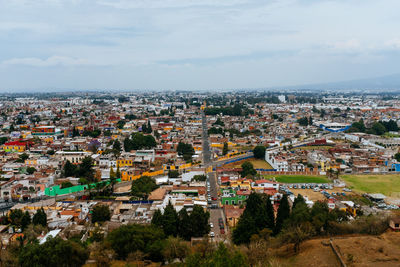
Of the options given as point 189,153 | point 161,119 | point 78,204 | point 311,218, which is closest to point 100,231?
point 78,204

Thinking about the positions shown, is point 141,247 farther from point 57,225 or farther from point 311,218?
point 311,218

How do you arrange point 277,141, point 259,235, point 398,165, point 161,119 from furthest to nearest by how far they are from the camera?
point 161,119 → point 277,141 → point 398,165 → point 259,235

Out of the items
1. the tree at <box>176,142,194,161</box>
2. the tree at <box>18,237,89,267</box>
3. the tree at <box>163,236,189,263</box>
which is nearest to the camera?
the tree at <box>18,237,89,267</box>

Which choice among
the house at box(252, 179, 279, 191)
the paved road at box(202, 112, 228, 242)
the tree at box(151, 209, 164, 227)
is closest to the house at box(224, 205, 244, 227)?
the paved road at box(202, 112, 228, 242)

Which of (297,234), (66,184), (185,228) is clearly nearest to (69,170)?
(66,184)

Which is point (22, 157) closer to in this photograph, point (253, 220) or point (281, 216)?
point (253, 220)

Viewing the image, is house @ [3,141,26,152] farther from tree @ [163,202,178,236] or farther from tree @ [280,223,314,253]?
tree @ [280,223,314,253]
